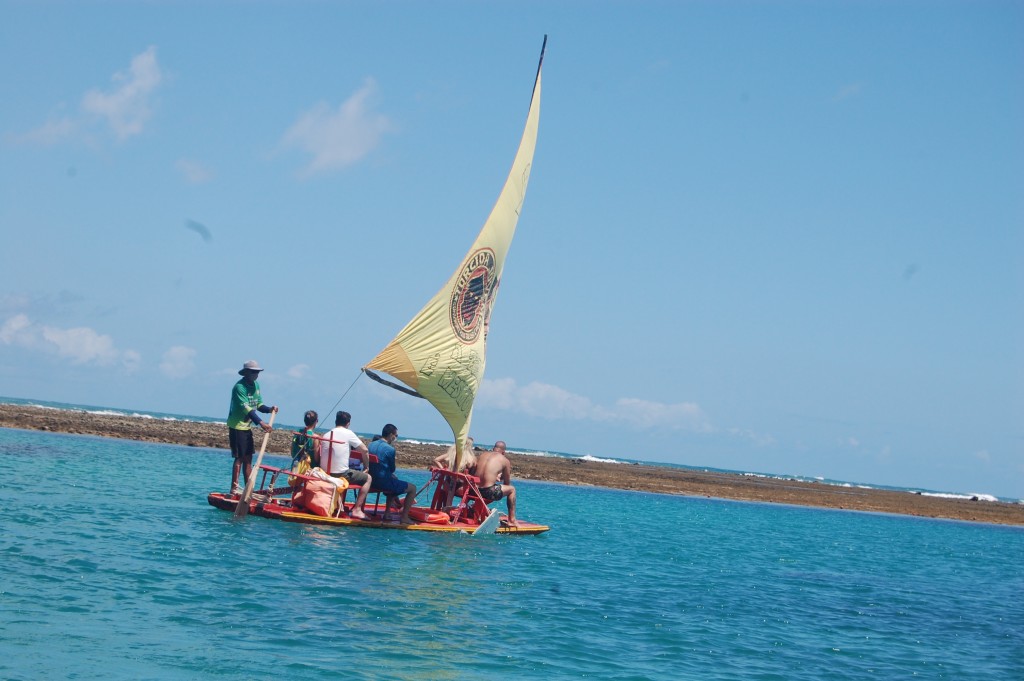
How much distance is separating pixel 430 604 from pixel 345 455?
19.3ft

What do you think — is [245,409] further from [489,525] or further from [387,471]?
[489,525]

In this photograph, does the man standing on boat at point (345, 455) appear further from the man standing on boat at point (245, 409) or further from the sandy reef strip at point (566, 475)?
the sandy reef strip at point (566, 475)

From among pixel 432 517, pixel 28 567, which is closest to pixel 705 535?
pixel 432 517

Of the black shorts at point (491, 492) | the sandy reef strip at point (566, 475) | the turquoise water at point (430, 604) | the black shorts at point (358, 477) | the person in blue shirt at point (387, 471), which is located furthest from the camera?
the sandy reef strip at point (566, 475)

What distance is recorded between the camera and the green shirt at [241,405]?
1756 centimetres

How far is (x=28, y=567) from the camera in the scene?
11.6 metres

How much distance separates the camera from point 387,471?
1891cm

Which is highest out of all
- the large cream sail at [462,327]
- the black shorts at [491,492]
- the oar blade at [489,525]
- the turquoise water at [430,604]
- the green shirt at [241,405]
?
the large cream sail at [462,327]

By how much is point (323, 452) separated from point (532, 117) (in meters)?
8.49

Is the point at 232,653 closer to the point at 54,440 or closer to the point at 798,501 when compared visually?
the point at 54,440

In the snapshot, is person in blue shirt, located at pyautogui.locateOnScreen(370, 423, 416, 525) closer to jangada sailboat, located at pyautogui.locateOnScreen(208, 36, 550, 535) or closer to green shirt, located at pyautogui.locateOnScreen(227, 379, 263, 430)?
jangada sailboat, located at pyautogui.locateOnScreen(208, 36, 550, 535)

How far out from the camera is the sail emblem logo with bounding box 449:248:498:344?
63.6ft

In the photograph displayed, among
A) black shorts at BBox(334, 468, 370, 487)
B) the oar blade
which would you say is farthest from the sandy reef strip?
black shorts at BBox(334, 468, 370, 487)

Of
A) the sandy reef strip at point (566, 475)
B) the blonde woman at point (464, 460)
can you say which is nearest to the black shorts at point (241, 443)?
the blonde woman at point (464, 460)
